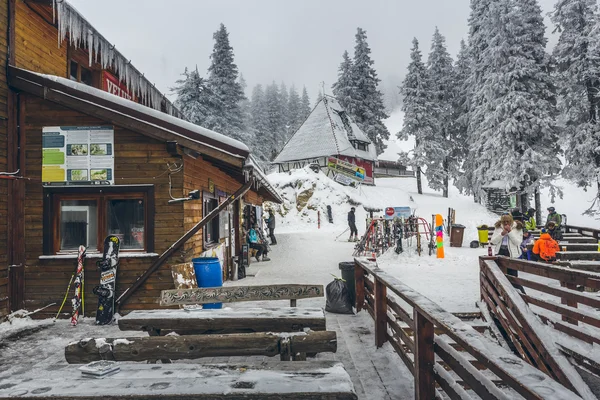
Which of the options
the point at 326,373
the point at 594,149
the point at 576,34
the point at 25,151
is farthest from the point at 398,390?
the point at 576,34

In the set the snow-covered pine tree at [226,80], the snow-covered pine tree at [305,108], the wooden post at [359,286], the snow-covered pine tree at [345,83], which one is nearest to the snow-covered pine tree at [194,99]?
the snow-covered pine tree at [226,80]

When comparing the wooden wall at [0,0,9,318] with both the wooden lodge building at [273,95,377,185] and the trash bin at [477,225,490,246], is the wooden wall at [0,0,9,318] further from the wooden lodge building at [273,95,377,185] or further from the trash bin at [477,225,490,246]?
the wooden lodge building at [273,95,377,185]

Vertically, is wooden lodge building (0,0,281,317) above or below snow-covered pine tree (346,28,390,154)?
below

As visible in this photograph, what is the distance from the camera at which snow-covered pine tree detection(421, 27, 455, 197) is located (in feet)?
117

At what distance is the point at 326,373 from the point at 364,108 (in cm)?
4276

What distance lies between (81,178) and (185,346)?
5.64 metres

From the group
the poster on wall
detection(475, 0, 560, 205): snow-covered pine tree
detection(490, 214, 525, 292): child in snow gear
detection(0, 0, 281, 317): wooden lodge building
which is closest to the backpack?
detection(490, 214, 525, 292): child in snow gear

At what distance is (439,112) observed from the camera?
36375mm

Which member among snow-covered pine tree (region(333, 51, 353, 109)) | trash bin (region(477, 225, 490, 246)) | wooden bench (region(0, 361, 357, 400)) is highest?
snow-covered pine tree (region(333, 51, 353, 109))

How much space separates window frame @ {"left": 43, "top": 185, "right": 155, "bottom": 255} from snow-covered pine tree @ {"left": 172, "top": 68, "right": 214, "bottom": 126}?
26.5m

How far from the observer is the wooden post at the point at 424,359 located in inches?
134

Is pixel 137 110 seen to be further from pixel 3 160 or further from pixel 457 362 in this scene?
pixel 457 362

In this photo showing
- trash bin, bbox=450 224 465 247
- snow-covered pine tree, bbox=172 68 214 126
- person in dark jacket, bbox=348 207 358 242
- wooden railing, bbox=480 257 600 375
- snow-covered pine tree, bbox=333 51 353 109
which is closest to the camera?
wooden railing, bbox=480 257 600 375

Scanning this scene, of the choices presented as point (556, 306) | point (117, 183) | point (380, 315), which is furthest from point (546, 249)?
point (117, 183)
